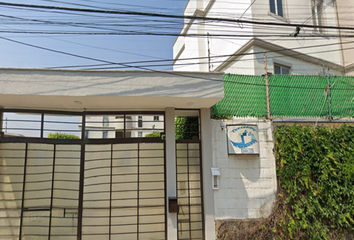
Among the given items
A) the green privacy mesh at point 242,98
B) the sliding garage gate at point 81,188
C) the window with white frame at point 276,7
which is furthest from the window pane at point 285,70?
the sliding garage gate at point 81,188

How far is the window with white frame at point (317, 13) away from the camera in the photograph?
37.8 ft

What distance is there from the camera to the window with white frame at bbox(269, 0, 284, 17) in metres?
10.3

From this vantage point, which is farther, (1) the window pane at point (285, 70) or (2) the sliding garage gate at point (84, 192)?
(1) the window pane at point (285, 70)

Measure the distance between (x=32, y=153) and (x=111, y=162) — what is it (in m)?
1.88

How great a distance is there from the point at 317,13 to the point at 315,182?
946 cm

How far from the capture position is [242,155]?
5.97m

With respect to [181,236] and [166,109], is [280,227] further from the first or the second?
[166,109]

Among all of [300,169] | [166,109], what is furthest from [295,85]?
[166,109]

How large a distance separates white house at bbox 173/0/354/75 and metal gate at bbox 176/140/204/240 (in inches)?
159

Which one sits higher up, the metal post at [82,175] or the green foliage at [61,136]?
the green foliage at [61,136]

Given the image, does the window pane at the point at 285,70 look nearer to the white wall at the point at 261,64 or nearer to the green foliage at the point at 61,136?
the white wall at the point at 261,64

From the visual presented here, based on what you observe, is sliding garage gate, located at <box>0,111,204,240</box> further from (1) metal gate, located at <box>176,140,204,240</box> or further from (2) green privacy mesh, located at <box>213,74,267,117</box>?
(2) green privacy mesh, located at <box>213,74,267,117</box>

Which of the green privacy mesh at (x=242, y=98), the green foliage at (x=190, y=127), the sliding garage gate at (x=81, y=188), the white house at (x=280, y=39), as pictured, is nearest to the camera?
the sliding garage gate at (x=81, y=188)

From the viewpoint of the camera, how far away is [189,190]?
588 cm
